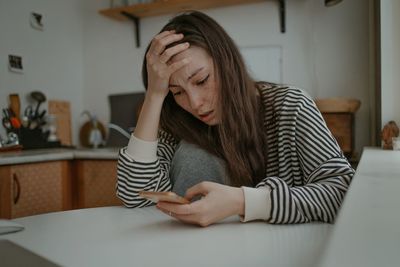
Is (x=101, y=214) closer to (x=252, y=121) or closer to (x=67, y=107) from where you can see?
(x=252, y=121)

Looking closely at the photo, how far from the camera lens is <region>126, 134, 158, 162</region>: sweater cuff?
91 centimetres

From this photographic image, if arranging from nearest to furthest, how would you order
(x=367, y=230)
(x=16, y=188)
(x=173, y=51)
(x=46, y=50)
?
(x=367, y=230)
(x=173, y=51)
(x=16, y=188)
(x=46, y=50)

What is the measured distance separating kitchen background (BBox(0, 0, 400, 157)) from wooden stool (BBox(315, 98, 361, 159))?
16 centimetres

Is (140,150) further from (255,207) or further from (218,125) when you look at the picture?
(255,207)

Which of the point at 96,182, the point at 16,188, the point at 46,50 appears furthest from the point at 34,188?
the point at 46,50

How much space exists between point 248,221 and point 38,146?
1.98 m

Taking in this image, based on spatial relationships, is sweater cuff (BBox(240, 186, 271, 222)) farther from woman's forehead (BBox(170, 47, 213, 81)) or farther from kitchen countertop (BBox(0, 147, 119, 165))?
kitchen countertop (BBox(0, 147, 119, 165))

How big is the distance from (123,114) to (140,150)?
173 cm

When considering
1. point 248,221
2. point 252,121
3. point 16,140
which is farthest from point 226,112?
point 16,140

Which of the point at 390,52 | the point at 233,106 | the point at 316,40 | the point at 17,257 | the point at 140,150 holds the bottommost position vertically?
the point at 17,257

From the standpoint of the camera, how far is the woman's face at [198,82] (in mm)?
900

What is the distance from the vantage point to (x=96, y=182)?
81.4 inches

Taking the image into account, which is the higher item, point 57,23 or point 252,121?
point 57,23

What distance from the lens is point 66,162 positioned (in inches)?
80.0
